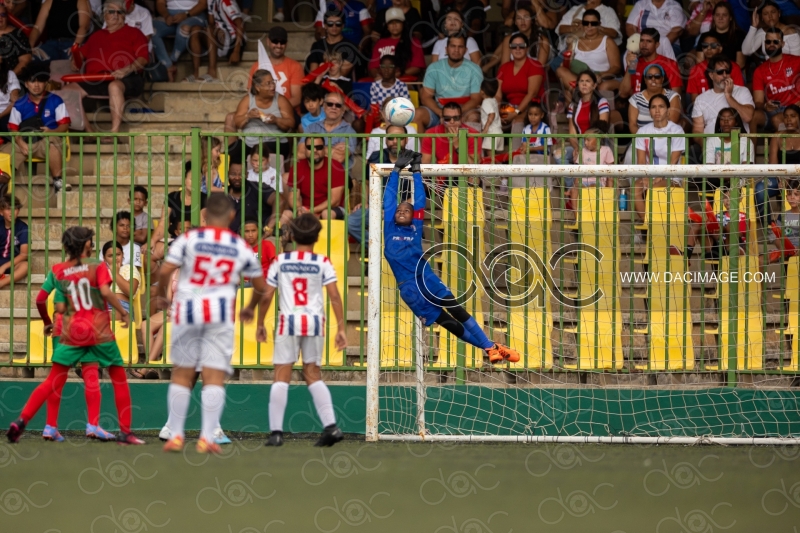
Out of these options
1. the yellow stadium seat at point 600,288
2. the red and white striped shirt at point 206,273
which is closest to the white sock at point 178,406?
the red and white striped shirt at point 206,273

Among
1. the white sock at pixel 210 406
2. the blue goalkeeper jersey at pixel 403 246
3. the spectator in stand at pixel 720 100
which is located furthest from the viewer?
the spectator in stand at pixel 720 100

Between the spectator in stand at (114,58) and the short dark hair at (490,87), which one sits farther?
the spectator in stand at (114,58)

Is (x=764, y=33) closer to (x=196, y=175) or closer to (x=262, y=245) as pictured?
(x=262, y=245)

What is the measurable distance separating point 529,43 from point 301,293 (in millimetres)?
6538

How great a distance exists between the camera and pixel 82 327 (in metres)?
7.89

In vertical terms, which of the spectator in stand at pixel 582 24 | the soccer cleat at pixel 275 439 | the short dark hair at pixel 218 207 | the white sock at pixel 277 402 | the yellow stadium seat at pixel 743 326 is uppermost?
the spectator in stand at pixel 582 24

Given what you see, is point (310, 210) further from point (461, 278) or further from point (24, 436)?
point (24, 436)

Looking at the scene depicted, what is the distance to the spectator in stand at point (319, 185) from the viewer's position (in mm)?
9414

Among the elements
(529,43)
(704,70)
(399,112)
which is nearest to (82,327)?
(399,112)

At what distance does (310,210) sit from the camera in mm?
9086

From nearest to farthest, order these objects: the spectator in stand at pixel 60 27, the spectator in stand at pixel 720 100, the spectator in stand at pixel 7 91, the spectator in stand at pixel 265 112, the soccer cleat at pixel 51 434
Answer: the soccer cleat at pixel 51 434 < the spectator in stand at pixel 265 112 < the spectator in stand at pixel 720 100 < the spectator in stand at pixel 7 91 < the spectator in stand at pixel 60 27

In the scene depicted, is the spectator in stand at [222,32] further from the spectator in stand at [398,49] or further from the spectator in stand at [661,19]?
the spectator in stand at [661,19]

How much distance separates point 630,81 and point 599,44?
67 centimetres

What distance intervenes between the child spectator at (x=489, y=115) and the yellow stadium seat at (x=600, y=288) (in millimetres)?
1736
